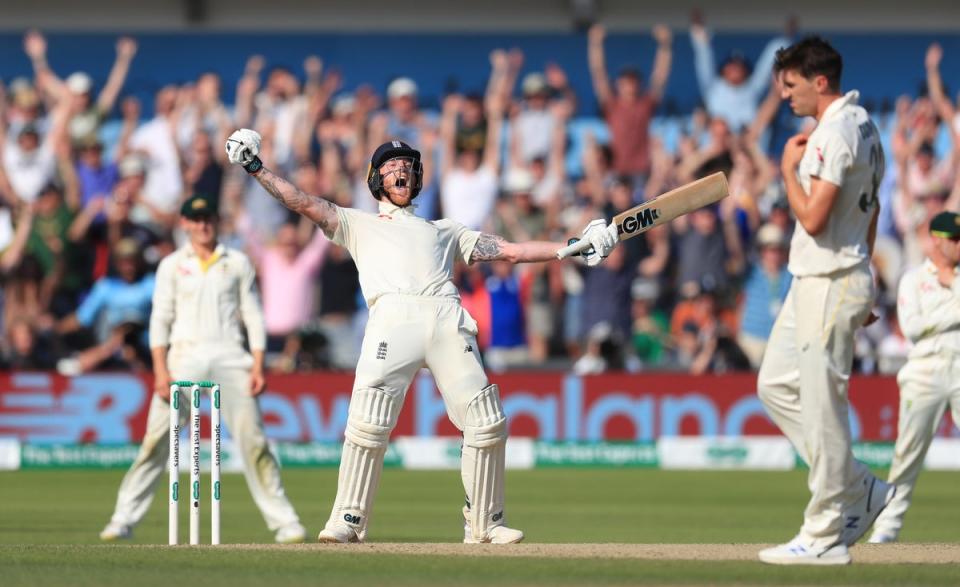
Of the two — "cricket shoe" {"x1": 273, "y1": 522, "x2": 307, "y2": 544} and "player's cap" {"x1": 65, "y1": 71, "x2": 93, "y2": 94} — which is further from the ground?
"player's cap" {"x1": 65, "y1": 71, "x2": 93, "y2": 94}

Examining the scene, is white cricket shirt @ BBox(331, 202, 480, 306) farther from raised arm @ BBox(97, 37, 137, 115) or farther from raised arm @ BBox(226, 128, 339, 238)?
raised arm @ BBox(97, 37, 137, 115)

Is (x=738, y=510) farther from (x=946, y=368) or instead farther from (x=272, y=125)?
(x=272, y=125)

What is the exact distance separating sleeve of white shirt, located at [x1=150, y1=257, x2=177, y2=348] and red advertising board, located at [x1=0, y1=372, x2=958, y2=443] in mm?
5583

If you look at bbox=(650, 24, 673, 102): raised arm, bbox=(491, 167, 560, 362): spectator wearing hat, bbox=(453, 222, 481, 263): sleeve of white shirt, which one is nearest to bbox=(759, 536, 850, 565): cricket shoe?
bbox=(453, 222, 481, 263): sleeve of white shirt

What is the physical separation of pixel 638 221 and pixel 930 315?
9.09 ft

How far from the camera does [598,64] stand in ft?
57.6

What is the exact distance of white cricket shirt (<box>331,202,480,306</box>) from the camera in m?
7.11

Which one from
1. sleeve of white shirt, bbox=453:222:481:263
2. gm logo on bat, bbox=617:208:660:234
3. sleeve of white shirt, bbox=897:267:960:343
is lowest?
sleeve of white shirt, bbox=897:267:960:343

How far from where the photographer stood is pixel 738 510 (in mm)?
11078

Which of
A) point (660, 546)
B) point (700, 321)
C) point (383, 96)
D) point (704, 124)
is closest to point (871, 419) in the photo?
point (700, 321)

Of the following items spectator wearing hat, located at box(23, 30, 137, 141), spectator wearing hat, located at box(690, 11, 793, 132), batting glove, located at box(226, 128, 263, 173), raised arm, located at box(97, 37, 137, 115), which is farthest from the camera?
raised arm, located at box(97, 37, 137, 115)

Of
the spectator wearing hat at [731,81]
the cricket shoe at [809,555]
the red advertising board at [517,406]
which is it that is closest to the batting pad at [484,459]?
the cricket shoe at [809,555]

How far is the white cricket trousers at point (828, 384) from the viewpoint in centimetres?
583

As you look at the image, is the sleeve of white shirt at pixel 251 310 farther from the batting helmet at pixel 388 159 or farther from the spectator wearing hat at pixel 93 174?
the spectator wearing hat at pixel 93 174
